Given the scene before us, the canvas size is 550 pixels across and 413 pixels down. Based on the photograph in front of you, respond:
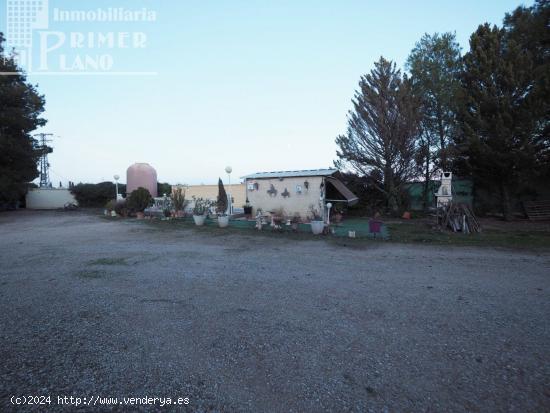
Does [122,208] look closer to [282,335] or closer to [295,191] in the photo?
[295,191]

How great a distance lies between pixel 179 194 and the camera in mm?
14445

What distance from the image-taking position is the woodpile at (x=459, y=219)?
→ 10.2 meters

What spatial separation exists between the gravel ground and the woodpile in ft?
16.4

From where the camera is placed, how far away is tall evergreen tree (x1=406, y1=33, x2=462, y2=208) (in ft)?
53.2

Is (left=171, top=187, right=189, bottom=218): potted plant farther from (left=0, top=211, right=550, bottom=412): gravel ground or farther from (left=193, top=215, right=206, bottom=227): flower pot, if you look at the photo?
(left=0, top=211, right=550, bottom=412): gravel ground

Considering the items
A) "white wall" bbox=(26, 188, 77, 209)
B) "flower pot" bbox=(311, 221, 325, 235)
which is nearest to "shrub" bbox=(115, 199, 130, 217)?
"white wall" bbox=(26, 188, 77, 209)

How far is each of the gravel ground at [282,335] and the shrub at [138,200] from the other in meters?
10.3

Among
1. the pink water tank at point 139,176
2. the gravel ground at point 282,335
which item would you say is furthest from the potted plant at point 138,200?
the gravel ground at point 282,335

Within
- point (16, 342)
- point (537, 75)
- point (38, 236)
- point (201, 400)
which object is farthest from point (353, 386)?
point (537, 75)

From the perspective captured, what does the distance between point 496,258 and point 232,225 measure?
933 centimetres

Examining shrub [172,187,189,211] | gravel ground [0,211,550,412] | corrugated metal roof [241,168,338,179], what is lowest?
gravel ground [0,211,550,412]

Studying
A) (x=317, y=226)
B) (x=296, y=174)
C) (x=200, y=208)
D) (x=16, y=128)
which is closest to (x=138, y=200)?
(x=200, y=208)

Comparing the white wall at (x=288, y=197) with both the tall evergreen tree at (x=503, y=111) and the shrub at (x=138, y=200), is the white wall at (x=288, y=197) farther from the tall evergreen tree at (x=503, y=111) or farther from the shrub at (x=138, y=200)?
the tall evergreen tree at (x=503, y=111)

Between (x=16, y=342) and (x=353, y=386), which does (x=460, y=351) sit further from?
(x=16, y=342)
